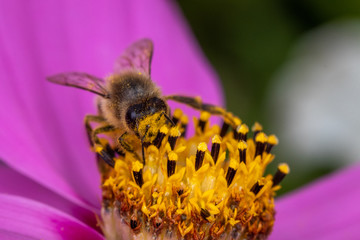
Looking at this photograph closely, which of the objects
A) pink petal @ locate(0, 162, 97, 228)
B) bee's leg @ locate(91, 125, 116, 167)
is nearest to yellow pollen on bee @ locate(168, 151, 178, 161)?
bee's leg @ locate(91, 125, 116, 167)

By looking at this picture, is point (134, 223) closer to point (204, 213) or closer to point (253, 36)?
point (204, 213)

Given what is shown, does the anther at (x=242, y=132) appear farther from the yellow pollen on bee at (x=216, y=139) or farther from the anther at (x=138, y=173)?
the anther at (x=138, y=173)

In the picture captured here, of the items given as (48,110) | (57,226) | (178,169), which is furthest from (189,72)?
(57,226)

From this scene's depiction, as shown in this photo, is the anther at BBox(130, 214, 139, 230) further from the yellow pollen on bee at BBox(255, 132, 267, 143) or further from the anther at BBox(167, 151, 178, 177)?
the yellow pollen on bee at BBox(255, 132, 267, 143)

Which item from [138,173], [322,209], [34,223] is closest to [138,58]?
[138,173]

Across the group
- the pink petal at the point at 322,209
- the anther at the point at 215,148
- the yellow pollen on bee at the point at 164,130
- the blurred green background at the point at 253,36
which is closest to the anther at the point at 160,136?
the yellow pollen on bee at the point at 164,130

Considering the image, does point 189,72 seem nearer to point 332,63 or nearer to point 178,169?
point 178,169
